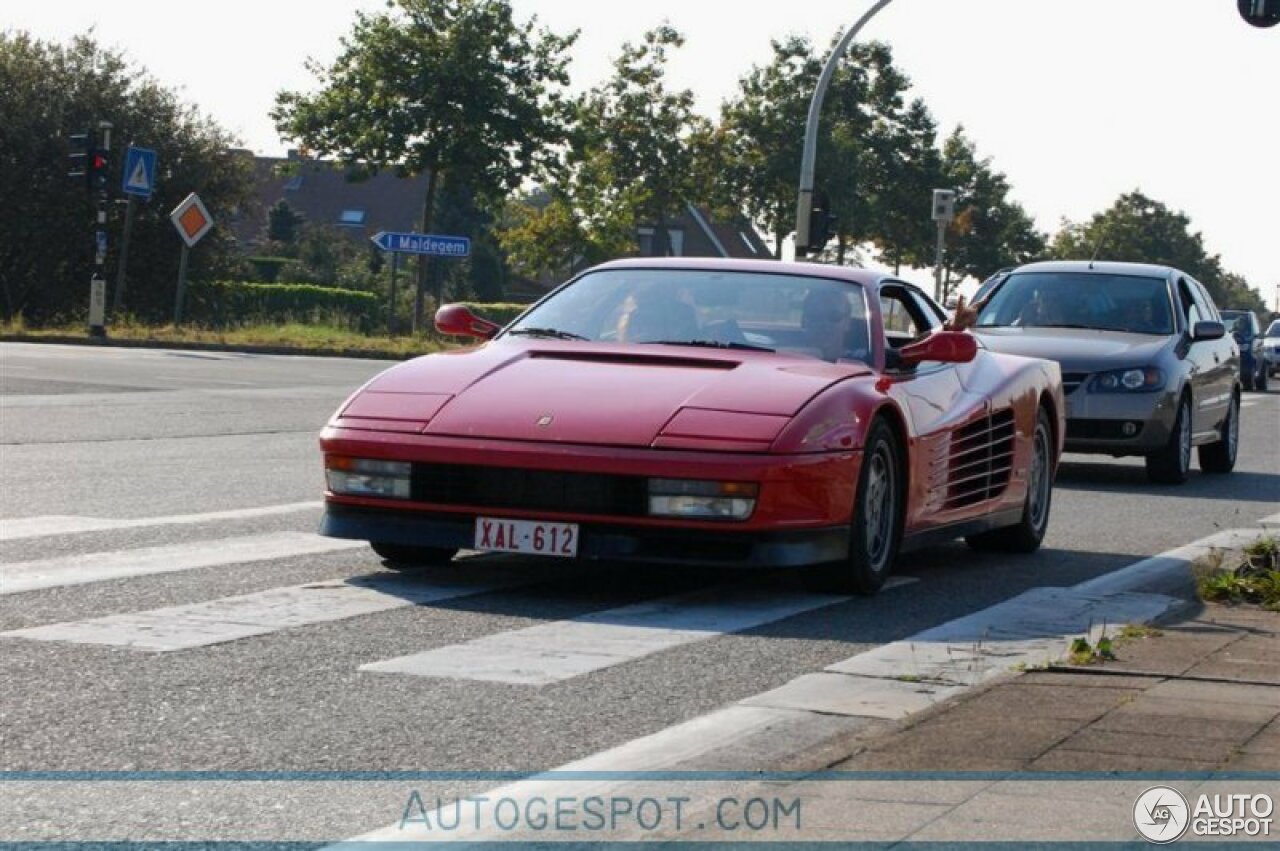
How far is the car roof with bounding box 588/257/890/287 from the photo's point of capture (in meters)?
9.88

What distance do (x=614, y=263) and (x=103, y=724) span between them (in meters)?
4.99

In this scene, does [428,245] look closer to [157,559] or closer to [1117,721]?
[157,559]

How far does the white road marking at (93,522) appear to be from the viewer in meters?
9.70

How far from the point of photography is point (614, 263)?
1016 cm

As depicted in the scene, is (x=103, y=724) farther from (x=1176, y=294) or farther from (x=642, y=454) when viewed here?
(x=1176, y=294)

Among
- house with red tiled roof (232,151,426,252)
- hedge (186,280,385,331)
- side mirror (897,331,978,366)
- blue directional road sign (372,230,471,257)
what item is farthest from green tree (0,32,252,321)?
house with red tiled roof (232,151,426,252)

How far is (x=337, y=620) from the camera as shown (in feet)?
24.5

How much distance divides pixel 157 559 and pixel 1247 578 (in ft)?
13.9

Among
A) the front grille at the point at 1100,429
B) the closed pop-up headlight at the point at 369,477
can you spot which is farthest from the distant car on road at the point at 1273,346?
the closed pop-up headlight at the point at 369,477

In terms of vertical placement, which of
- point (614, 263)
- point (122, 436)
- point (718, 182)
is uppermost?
point (718, 182)

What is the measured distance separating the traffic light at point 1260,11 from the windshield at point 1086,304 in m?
2.51

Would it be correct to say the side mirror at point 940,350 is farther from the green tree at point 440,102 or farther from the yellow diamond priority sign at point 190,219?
the green tree at point 440,102

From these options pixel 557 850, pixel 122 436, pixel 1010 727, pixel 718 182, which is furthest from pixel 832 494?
pixel 718 182

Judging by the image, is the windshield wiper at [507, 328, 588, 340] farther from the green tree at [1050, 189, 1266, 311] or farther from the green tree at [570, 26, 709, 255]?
the green tree at [1050, 189, 1266, 311]
